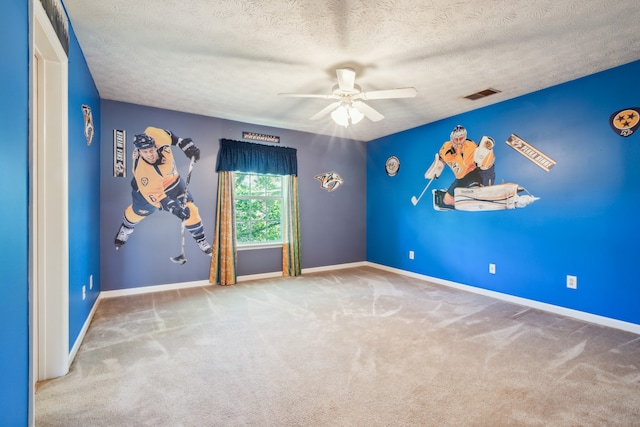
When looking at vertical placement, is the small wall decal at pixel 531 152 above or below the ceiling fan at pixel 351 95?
below

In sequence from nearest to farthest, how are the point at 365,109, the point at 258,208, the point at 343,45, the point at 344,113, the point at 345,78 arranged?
1. the point at 343,45
2. the point at 345,78
3. the point at 344,113
4. the point at 365,109
5. the point at 258,208

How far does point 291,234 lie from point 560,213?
3708mm

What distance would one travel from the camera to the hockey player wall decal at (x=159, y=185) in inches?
163

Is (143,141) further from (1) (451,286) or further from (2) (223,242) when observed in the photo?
(1) (451,286)

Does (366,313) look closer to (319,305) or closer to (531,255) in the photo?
(319,305)

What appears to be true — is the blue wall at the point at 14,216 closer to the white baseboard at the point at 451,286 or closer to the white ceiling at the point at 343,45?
the white ceiling at the point at 343,45

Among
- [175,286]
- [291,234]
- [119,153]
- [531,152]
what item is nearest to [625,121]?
[531,152]

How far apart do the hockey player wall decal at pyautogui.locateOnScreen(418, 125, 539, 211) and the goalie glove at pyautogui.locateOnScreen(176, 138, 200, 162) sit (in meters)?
3.63

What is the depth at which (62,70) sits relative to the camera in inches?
81.2

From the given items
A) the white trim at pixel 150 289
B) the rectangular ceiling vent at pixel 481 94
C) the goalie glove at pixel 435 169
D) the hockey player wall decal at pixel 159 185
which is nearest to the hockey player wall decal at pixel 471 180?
the goalie glove at pixel 435 169

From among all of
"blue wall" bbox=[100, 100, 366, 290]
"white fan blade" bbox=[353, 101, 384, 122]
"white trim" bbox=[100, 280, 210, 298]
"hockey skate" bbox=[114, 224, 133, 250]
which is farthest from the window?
"white fan blade" bbox=[353, 101, 384, 122]

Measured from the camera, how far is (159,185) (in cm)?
429

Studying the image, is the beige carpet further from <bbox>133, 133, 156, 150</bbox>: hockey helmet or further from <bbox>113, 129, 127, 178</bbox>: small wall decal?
<bbox>133, 133, 156, 150</bbox>: hockey helmet

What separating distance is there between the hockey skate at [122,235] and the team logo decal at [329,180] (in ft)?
10.2
